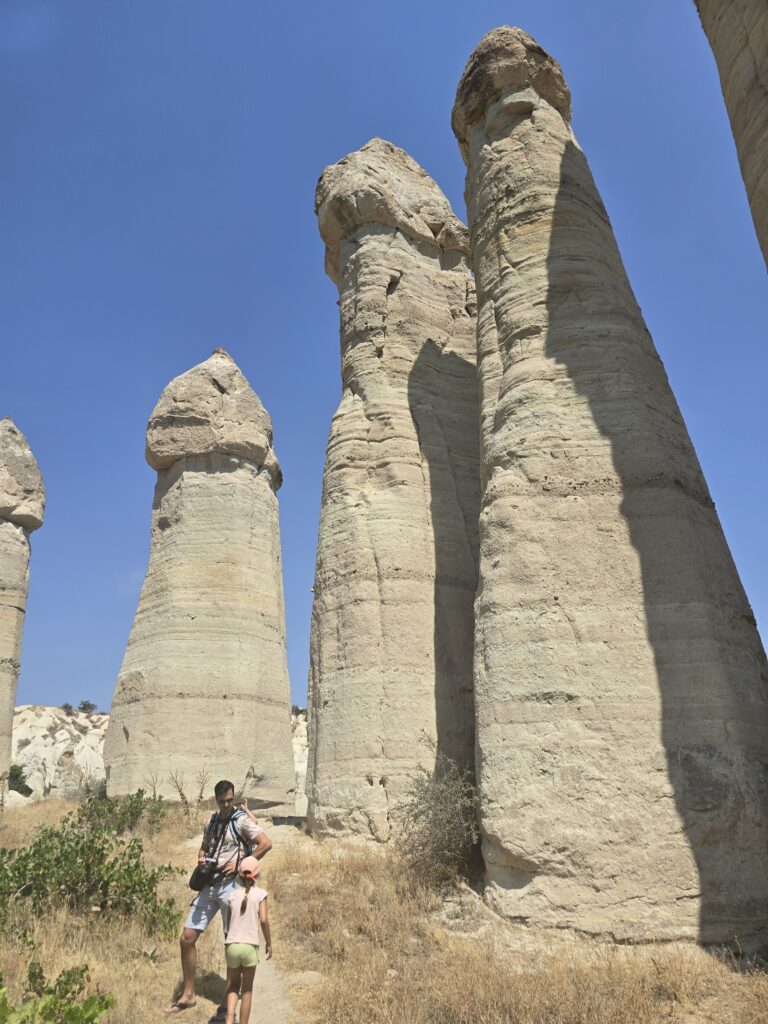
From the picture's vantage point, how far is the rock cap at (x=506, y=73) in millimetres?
11477

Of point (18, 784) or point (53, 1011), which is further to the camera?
point (18, 784)

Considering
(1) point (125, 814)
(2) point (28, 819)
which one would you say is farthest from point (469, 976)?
(2) point (28, 819)

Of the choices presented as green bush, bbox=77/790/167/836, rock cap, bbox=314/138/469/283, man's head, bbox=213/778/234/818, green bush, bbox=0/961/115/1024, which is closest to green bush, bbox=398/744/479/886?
man's head, bbox=213/778/234/818

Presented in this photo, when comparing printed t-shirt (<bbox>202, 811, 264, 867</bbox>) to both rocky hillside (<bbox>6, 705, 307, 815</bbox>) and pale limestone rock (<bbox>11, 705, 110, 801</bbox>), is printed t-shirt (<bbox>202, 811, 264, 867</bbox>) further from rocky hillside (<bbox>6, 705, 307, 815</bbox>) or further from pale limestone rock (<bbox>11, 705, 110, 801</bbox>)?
pale limestone rock (<bbox>11, 705, 110, 801</bbox>)

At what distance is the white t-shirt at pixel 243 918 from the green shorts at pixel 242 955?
29 mm

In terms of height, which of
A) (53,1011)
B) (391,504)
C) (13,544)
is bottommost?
(53,1011)

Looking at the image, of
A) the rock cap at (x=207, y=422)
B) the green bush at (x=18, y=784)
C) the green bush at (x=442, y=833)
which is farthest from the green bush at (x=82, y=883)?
the green bush at (x=18, y=784)

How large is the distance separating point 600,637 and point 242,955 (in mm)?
4231

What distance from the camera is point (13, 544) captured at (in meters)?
21.8

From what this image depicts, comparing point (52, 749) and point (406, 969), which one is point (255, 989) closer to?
point (406, 969)

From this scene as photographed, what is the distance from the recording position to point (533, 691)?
744 cm

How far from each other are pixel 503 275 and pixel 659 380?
2.54 m

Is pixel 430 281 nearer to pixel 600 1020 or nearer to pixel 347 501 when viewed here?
pixel 347 501

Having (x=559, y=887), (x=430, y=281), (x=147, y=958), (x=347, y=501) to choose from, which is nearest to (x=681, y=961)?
(x=559, y=887)
